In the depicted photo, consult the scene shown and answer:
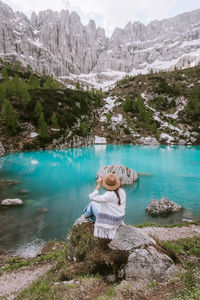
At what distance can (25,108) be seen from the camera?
76312 millimetres

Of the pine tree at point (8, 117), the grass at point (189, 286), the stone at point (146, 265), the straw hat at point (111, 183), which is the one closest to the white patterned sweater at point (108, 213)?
the straw hat at point (111, 183)

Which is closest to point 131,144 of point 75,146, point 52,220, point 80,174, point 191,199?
point 75,146

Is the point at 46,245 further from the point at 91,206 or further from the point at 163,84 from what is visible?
the point at 163,84

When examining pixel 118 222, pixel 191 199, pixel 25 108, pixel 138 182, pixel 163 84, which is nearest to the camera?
pixel 118 222

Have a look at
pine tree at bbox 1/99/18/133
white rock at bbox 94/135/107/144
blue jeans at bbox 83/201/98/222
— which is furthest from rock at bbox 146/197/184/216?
white rock at bbox 94/135/107/144

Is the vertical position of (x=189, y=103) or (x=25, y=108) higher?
(x=189, y=103)

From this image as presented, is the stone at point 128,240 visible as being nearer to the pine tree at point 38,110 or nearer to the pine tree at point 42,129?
the pine tree at point 42,129

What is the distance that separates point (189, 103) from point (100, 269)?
420 feet

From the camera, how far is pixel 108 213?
5.93 m

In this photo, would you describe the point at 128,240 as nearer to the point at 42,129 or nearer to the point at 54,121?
the point at 42,129

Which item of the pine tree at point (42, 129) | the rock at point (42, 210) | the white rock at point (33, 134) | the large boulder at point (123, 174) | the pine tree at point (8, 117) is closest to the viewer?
the rock at point (42, 210)

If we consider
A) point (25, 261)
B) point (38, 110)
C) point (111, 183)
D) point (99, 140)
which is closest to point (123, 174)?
point (25, 261)

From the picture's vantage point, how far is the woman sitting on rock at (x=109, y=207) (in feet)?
19.0

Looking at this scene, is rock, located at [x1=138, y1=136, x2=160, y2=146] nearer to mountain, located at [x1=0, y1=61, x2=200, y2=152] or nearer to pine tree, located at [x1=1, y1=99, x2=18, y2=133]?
mountain, located at [x1=0, y1=61, x2=200, y2=152]
